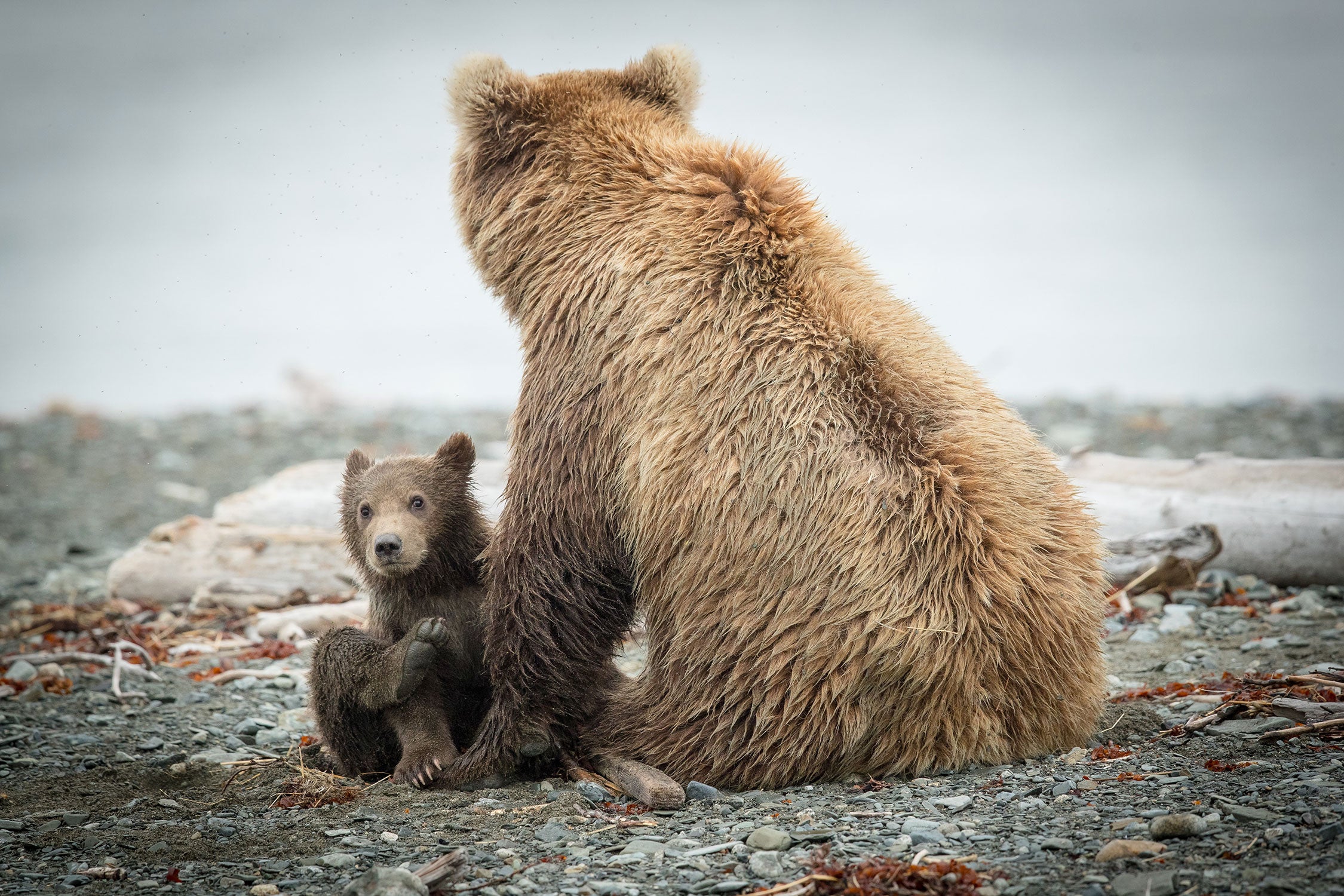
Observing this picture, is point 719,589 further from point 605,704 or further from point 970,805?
point 970,805

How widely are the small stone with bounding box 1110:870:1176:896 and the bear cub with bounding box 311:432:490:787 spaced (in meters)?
2.67

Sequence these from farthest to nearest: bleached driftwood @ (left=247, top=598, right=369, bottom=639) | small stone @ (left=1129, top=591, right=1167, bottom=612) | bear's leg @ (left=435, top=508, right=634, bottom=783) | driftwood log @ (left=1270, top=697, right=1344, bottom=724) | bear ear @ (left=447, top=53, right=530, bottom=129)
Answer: bleached driftwood @ (left=247, top=598, right=369, bottom=639)
small stone @ (left=1129, top=591, right=1167, bottom=612)
bear ear @ (left=447, top=53, right=530, bottom=129)
bear's leg @ (left=435, top=508, right=634, bottom=783)
driftwood log @ (left=1270, top=697, right=1344, bottom=724)

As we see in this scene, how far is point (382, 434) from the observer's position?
49.2 feet

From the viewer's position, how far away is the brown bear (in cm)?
409

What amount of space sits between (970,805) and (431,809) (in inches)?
78.2

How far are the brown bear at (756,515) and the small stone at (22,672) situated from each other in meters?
3.54

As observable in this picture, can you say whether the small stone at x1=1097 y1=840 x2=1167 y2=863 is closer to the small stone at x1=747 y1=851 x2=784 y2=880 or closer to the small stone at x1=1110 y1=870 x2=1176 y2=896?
the small stone at x1=1110 y1=870 x2=1176 y2=896

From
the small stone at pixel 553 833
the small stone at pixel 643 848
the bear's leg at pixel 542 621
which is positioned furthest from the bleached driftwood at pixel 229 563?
the small stone at pixel 643 848

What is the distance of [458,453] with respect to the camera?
5.23 meters

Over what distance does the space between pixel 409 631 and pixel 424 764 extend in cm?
56

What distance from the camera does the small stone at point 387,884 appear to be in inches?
129

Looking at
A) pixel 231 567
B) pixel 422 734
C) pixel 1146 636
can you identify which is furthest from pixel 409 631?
pixel 1146 636

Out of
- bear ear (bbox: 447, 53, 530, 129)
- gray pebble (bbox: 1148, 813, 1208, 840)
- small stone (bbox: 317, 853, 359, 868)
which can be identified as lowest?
small stone (bbox: 317, 853, 359, 868)

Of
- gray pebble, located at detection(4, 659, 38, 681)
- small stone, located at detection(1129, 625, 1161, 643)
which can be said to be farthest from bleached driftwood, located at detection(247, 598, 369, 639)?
small stone, located at detection(1129, 625, 1161, 643)
